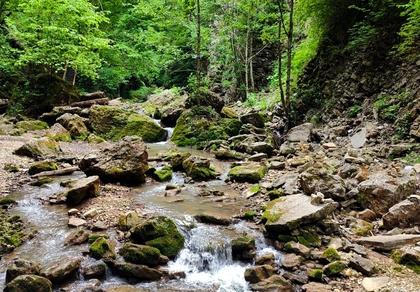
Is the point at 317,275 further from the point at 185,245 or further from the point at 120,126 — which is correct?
the point at 120,126

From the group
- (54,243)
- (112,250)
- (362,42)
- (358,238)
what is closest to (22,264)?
(54,243)

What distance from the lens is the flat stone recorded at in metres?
5.32

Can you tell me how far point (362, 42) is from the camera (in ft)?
40.8

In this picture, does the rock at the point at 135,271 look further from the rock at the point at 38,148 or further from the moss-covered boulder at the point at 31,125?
the moss-covered boulder at the point at 31,125

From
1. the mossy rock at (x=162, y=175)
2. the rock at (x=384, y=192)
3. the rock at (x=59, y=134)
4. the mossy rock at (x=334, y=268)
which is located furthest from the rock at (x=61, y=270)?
the rock at (x=59, y=134)

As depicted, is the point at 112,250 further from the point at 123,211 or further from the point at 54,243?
the point at 123,211

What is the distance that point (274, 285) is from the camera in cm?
470

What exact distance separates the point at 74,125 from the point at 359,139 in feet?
39.3

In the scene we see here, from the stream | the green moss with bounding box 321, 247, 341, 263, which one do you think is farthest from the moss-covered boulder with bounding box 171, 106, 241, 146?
the green moss with bounding box 321, 247, 341, 263

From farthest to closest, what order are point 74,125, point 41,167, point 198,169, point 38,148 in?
point 74,125
point 38,148
point 198,169
point 41,167

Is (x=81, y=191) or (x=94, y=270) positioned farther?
(x=81, y=191)

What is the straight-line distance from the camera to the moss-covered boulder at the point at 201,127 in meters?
15.1

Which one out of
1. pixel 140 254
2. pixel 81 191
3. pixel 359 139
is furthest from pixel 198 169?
pixel 359 139

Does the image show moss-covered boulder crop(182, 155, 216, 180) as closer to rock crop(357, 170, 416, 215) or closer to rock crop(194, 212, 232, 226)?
rock crop(194, 212, 232, 226)
